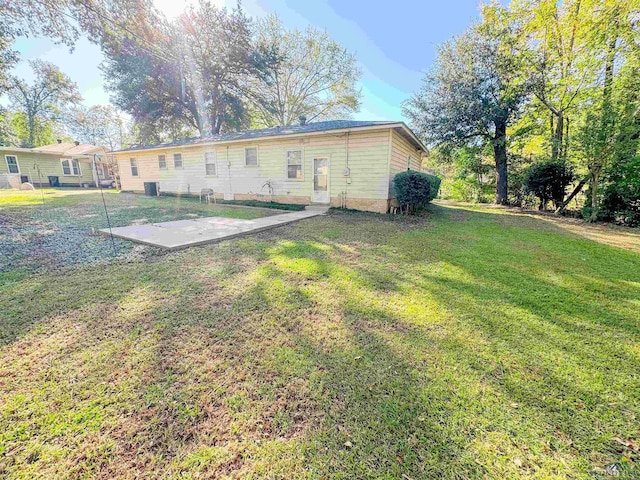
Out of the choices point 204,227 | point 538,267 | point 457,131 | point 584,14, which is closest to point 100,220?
point 204,227

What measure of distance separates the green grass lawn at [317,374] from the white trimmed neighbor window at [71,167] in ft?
80.4

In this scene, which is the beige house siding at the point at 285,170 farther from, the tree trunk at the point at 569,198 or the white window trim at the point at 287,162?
the tree trunk at the point at 569,198

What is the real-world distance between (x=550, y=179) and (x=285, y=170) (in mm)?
9878

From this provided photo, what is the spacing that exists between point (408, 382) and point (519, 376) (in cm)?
80

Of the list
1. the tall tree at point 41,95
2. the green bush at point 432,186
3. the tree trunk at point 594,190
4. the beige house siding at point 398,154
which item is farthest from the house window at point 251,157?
the tall tree at point 41,95

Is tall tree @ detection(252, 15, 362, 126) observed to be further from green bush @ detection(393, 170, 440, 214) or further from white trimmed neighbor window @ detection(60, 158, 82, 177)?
green bush @ detection(393, 170, 440, 214)

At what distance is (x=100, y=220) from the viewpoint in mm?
7203

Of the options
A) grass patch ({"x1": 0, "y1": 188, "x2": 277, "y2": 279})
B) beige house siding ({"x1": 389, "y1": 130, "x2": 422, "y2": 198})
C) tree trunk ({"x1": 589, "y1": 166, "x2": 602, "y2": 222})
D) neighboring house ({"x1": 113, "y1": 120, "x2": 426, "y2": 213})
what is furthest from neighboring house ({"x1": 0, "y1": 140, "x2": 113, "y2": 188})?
tree trunk ({"x1": 589, "y1": 166, "x2": 602, "y2": 222})

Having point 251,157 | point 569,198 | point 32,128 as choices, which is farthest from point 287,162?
point 32,128

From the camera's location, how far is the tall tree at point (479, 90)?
12570 mm

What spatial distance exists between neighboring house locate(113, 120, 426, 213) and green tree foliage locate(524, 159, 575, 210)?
4492 millimetres

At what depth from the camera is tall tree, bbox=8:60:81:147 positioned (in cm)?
2848

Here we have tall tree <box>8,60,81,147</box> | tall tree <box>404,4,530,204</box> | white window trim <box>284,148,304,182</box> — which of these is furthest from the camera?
tall tree <box>8,60,81,147</box>

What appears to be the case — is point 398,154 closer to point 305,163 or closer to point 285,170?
point 305,163
